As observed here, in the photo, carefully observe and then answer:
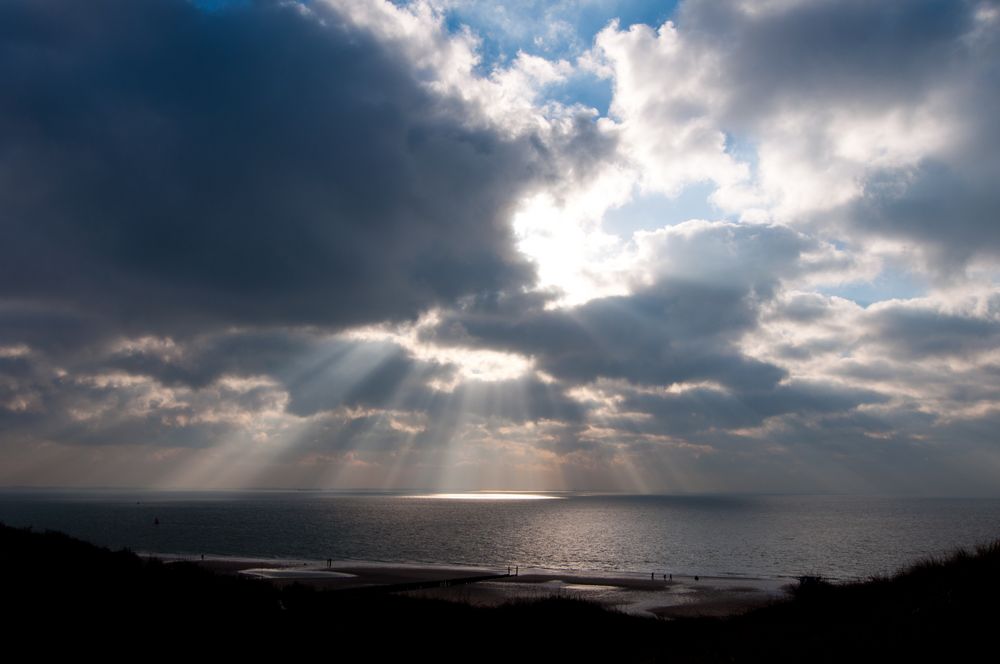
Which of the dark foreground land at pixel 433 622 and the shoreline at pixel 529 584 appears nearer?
the dark foreground land at pixel 433 622

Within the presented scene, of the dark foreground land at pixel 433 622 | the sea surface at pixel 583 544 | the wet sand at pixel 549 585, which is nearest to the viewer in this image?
the dark foreground land at pixel 433 622

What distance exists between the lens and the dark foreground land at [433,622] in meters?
16.4

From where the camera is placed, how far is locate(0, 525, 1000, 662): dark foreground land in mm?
16375

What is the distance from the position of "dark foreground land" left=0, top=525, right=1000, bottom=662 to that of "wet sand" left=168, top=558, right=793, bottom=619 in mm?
18637

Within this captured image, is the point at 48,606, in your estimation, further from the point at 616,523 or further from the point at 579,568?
the point at 616,523

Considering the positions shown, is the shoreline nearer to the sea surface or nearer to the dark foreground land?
the sea surface

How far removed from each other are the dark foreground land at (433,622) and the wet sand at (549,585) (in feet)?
61.1

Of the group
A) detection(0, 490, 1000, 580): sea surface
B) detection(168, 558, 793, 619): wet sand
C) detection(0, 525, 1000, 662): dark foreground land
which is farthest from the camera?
detection(0, 490, 1000, 580): sea surface

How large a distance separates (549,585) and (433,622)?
1510 inches

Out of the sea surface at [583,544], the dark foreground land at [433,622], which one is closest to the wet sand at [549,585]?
the sea surface at [583,544]

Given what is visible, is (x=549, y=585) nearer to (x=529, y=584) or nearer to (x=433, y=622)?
(x=529, y=584)

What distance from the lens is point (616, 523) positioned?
545 ft

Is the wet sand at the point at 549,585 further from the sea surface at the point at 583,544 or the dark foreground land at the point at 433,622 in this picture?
the dark foreground land at the point at 433,622

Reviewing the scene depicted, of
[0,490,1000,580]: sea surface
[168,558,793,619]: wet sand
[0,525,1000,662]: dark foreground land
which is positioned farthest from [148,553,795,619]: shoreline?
[0,525,1000,662]: dark foreground land
